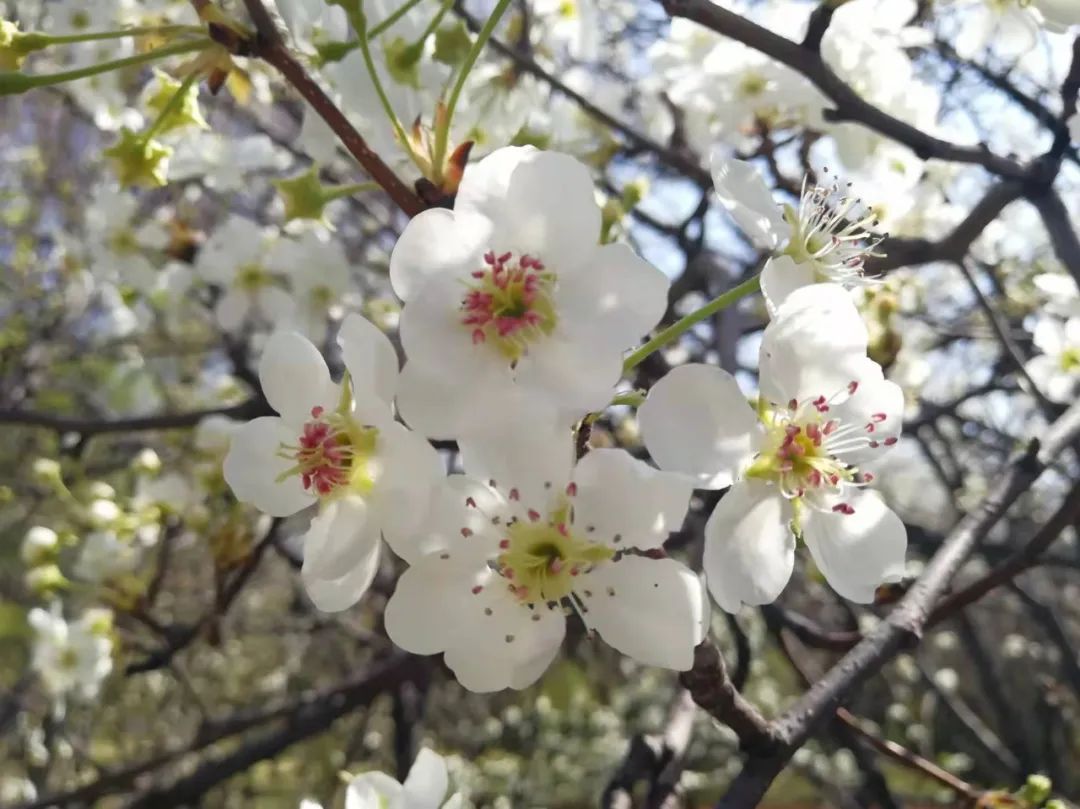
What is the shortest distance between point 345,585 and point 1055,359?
1.23 metres

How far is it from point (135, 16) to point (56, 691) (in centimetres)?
161

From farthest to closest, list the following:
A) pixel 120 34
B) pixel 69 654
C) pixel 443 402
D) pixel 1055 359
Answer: pixel 69 654
pixel 1055 359
pixel 120 34
pixel 443 402

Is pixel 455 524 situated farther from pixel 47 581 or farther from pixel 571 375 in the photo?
pixel 47 581

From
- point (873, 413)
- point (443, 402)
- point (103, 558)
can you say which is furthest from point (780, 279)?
point (103, 558)

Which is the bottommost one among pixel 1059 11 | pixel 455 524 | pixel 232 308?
pixel 232 308

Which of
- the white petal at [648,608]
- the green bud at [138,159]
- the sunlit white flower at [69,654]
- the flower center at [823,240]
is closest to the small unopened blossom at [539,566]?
the white petal at [648,608]

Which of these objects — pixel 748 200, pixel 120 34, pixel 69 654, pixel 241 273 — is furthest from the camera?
pixel 69 654

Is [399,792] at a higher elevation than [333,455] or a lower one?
lower

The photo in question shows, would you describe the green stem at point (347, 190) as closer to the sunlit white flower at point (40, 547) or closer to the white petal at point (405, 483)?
the white petal at point (405, 483)

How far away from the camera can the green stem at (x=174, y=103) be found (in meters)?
0.82

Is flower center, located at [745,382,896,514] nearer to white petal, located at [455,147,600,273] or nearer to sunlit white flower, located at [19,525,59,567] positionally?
white petal, located at [455,147,600,273]

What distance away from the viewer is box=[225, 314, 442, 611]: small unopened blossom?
625 millimetres

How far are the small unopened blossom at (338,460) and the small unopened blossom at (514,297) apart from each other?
0.13 feet

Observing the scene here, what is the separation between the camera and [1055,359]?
1.42 meters
